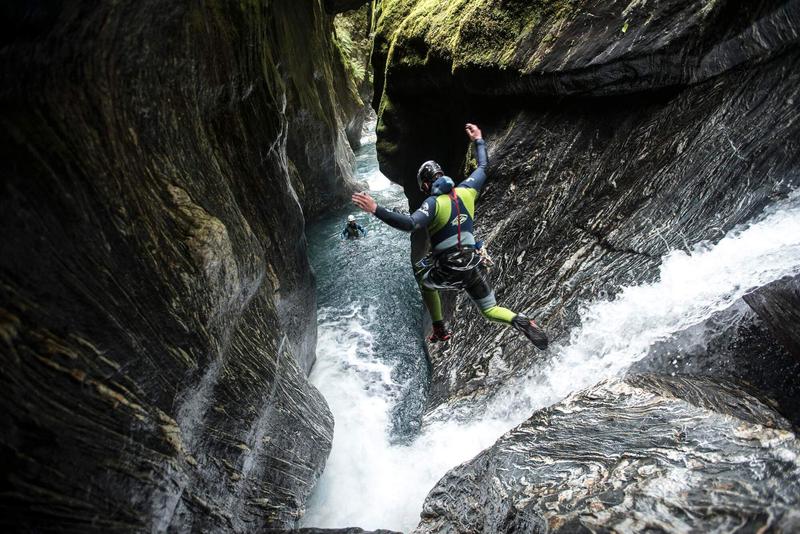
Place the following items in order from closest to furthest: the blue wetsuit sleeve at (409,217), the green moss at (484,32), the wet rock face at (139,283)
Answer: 1. the wet rock face at (139,283)
2. the blue wetsuit sleeve at (409,217)
3. the green moss at (484,32)

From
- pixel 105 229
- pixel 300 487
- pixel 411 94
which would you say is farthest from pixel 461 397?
pixel 411 94

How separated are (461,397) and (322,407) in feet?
8.39

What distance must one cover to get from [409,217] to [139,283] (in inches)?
133

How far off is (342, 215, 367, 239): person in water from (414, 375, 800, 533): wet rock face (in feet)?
37.8

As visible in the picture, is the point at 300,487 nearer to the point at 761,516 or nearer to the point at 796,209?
the point at 761,516

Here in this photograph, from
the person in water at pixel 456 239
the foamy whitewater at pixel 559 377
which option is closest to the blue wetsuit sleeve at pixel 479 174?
the person in water at pixel 456 239

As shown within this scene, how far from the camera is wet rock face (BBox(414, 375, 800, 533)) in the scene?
3230mm

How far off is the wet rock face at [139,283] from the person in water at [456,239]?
2.62 meters

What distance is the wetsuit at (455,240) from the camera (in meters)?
6.36

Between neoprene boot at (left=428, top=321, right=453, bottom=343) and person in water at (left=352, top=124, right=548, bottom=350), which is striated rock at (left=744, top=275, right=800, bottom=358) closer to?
person in water at (left=352, top=124, right=548, bottom=350)

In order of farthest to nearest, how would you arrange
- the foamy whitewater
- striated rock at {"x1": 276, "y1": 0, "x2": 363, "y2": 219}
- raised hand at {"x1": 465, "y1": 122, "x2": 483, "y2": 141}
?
striated rock at {"x1": 276, "y1": 0, "x2": 363, "y2": 219}, raised hand at {"x1": 465, "y1": 122, "x2": 483, "y2": 141}, the foamy whitewater

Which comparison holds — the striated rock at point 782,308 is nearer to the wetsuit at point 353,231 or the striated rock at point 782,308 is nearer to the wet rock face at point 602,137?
the wet rock face at point 602,137

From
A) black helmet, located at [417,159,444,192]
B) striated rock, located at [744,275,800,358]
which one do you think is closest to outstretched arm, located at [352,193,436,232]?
black helmet, located at [417,159,444,192]

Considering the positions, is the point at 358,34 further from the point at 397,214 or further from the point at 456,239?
the point at 397,214
